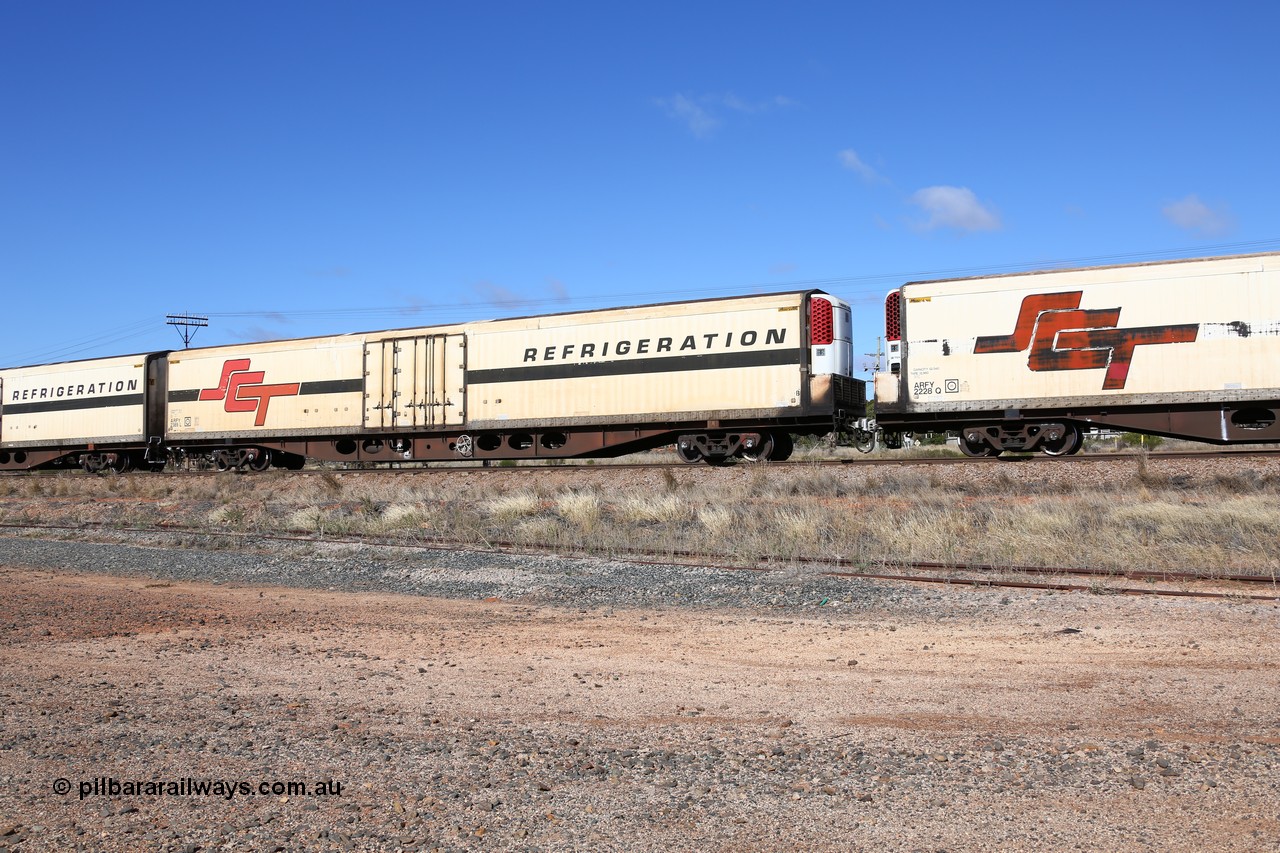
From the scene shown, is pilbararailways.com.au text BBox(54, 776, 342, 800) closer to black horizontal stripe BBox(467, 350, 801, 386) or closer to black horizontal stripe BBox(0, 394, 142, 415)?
black horizontal stripe BBox(467, 350, 801, 386)

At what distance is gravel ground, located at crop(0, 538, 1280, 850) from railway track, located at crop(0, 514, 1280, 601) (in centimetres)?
37

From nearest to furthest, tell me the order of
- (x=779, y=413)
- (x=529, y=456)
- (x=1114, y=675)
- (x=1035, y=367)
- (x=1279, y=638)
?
(x=1114, y=675) → (x=1279, y=638) → (x=1035, y=367) → (x=779, y=413) → (x=529, y=456)

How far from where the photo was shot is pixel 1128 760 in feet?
13.4

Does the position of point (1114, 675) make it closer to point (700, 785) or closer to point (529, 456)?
point (700, 785)

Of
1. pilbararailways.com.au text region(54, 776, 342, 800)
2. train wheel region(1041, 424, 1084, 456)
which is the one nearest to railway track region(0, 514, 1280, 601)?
pilbararailways.com.au text region(54, 776, 342, 800)

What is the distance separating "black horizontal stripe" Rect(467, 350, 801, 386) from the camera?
19.1m

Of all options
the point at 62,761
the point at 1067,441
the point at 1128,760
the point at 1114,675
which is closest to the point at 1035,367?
the point at 1067,441

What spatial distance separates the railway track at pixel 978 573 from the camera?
843 centimetres

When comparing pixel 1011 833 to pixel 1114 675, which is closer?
pixel 1011 833

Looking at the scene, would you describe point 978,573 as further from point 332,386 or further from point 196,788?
point 332,386

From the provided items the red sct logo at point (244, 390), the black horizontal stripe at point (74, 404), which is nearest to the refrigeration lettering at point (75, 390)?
the black horizontal stripe at point (74, 404)

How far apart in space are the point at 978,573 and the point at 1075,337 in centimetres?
915

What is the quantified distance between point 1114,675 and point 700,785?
2.93 m

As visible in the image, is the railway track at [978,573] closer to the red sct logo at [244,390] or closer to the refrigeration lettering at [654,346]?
the refrigeration lettering at [654,346]
